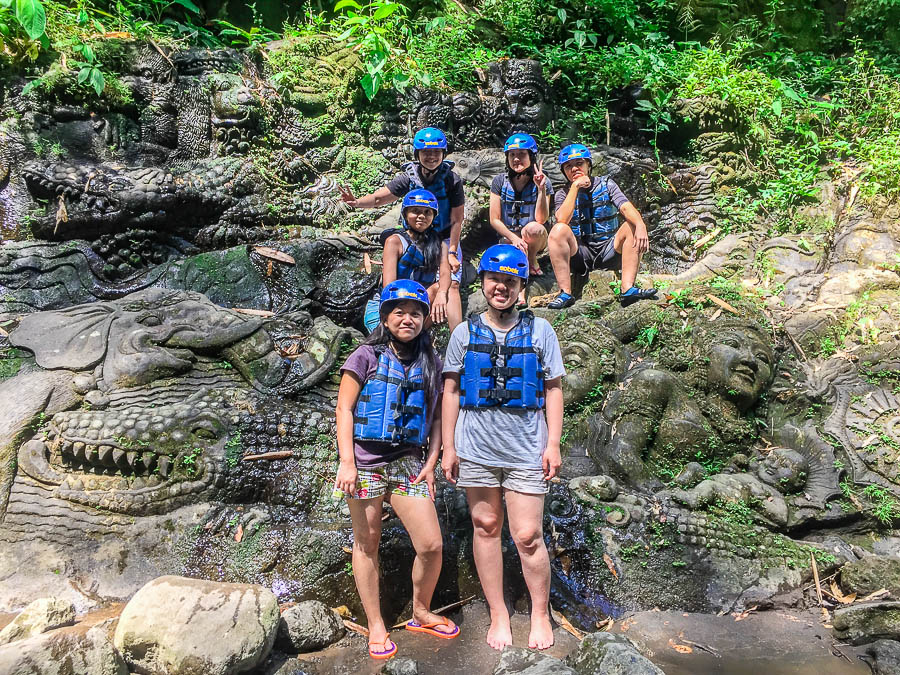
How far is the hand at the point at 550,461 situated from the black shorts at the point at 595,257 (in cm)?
320

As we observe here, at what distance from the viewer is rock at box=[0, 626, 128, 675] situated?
8.09ft

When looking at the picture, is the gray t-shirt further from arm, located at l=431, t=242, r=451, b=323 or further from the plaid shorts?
arm, located at l=431, t=242, r=451, b=323

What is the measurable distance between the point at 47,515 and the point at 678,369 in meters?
4.74

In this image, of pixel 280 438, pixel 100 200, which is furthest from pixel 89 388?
pixel 100 200

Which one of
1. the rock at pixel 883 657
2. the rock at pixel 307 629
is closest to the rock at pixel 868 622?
the rock at pixel 883 657

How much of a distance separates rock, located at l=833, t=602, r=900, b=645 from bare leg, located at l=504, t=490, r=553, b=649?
5.37 feet

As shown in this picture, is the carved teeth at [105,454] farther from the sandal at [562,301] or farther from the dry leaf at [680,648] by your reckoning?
the sandal at [562,301]

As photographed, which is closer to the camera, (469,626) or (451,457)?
(451,457)

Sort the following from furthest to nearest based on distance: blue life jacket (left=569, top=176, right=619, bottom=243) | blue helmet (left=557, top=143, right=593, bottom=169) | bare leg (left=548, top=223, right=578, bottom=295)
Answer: blue life jacket (left=569, top=176, right=619, bottom=243) → bare leg (left=548, top=223, right=578, bottom=295) → blue helmet (left=557, top=143, right=593, bottom=169)

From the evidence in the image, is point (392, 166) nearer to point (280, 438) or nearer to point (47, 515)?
point (280, 438)

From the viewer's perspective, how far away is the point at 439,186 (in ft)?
15.4

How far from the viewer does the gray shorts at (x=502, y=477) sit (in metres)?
3.14

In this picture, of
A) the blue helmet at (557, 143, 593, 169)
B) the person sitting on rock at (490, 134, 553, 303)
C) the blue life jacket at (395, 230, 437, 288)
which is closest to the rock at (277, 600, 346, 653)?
the blue life jacket at (395, 230, 437, 288)

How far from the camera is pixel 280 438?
4508 millimetres
